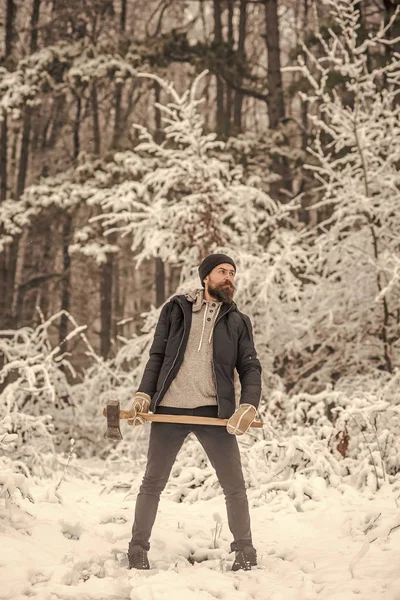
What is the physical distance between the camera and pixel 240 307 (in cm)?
946

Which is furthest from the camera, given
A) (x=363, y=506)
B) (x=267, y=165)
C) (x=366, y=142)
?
(x=267, y=165)

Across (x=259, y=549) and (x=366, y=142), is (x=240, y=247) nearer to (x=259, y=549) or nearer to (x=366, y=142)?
(x=366, y=142)

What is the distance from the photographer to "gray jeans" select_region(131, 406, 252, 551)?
13.6 ft

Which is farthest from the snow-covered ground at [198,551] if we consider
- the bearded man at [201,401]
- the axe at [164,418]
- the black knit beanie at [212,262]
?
the black knit beanie at [212,262]

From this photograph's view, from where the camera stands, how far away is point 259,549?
483 cm

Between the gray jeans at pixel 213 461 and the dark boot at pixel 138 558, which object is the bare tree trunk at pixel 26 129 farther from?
the dark boot at pixel 138 558

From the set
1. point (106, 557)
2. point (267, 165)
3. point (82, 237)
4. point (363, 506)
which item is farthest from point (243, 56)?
point (106, 557)

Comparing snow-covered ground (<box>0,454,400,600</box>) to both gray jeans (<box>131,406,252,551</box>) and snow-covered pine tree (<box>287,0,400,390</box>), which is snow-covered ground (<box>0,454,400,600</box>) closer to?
gray jeans (<box>131,406,252,551</box>)

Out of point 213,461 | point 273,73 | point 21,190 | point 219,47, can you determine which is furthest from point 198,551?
point 21,190

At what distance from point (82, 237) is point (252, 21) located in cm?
1072

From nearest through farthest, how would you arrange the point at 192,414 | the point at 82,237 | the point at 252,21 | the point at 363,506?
the point at 192,414 → the point at 363,506 → the point at 82,237 → the point at 252,21

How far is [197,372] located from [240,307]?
5297 mm

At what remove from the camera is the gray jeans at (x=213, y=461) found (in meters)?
4.14

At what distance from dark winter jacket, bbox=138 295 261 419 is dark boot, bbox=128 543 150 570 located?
2.76 ft
